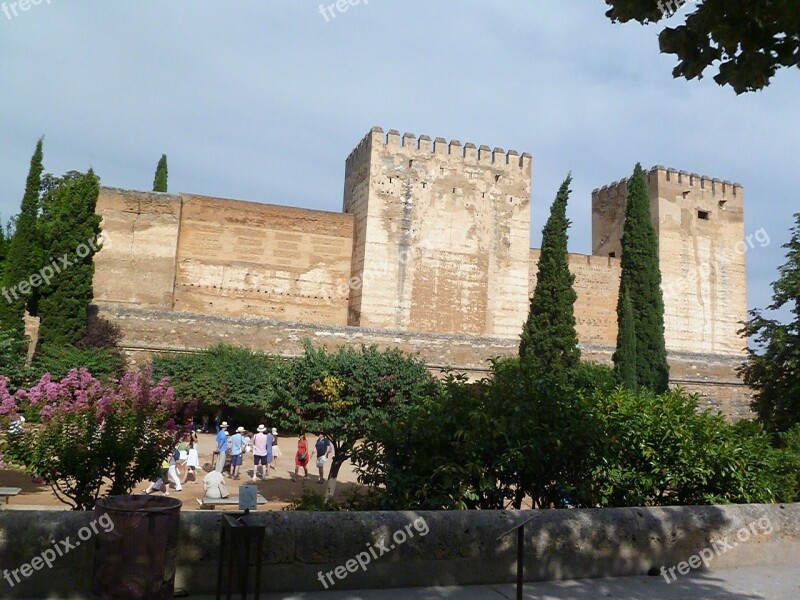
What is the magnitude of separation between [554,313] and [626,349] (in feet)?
10.2

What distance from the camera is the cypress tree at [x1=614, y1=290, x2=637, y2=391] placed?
22.0 meters

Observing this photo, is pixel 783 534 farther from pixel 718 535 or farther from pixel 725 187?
pixel 725 187

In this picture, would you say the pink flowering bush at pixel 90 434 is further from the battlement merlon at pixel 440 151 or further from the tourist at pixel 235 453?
the battlement merlon at pixel 440 151

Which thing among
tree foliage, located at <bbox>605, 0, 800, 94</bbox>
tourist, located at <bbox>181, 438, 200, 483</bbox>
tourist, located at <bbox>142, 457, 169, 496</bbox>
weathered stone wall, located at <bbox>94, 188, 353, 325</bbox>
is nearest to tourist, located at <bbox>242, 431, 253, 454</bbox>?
tourist, located at <bbox>181, 438, 200, 483</bbox>

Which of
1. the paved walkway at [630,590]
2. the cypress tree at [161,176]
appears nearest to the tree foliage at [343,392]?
the paved walkway at [630,590]

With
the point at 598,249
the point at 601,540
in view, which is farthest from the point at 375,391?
the point at 598,249

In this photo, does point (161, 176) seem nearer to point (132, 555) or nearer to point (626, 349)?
point (626, 349)

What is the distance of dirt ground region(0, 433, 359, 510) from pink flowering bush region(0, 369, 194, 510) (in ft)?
7.94

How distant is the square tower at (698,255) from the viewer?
30.2m

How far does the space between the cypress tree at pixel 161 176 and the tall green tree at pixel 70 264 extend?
41.3 ft

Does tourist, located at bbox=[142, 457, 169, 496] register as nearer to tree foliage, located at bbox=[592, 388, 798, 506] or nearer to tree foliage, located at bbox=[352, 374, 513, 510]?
tree foliage, located at bbox=[352, 374, 513, 510]

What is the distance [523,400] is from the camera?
20.7ft

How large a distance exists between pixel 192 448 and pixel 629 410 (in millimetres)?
10542

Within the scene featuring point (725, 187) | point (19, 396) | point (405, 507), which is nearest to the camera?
point (405, 507)
